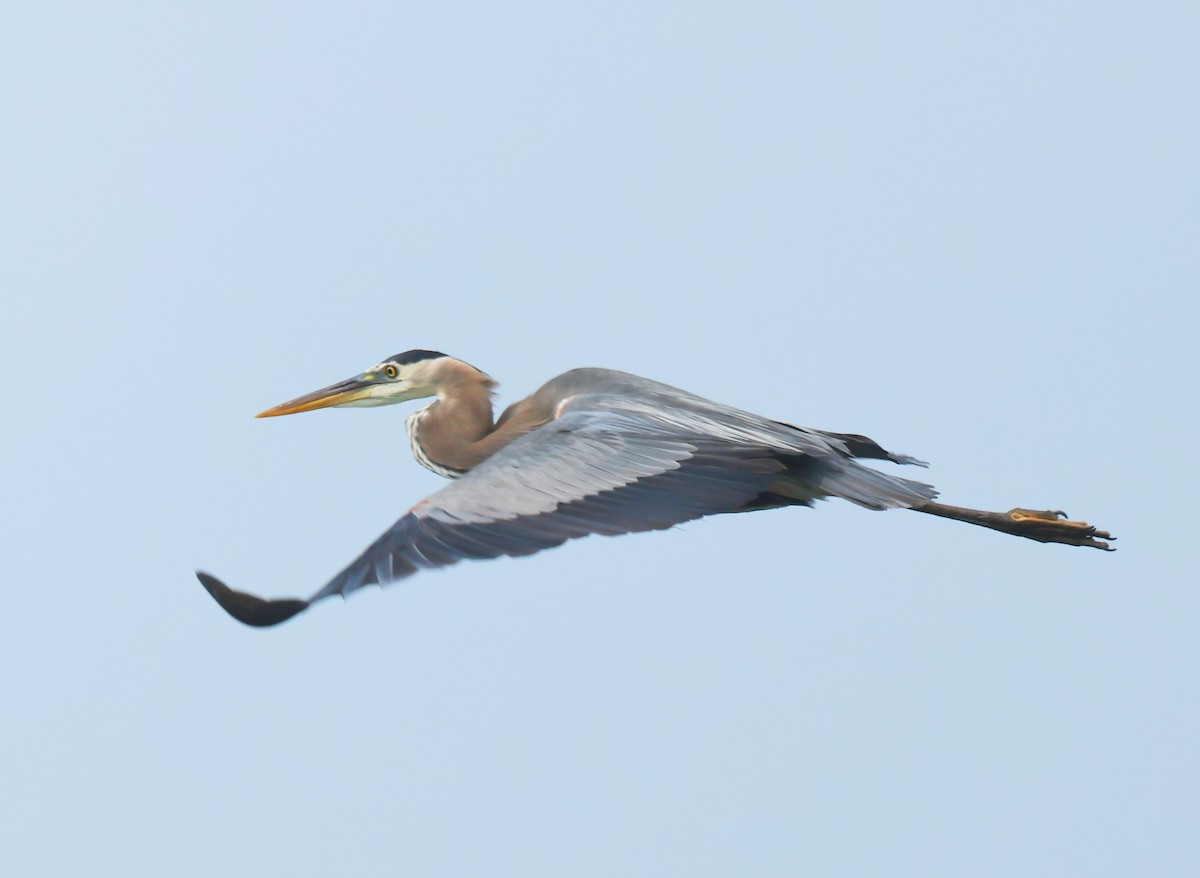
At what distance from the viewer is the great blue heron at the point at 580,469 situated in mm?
5969

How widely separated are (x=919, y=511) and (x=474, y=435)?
2.15 meters

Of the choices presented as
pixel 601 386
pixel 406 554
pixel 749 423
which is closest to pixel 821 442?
pixel 749 423

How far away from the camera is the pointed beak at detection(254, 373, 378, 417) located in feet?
27.2

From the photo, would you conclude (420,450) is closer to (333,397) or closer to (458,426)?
(458,426)

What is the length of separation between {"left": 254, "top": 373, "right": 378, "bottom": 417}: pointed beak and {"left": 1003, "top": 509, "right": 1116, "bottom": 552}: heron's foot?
3.25m

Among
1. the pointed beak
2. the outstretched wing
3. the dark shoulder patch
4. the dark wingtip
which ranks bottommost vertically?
the dark wingtip

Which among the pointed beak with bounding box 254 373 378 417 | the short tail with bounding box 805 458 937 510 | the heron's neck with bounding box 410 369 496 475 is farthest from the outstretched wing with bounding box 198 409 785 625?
the pointed beak with bounding box 254 373 378 417

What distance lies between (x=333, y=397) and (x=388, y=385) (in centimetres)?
30

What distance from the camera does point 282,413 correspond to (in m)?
8.31

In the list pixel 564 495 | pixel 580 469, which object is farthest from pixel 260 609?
pixel 580 469

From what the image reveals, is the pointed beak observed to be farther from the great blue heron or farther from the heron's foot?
Answer: the heron's foot

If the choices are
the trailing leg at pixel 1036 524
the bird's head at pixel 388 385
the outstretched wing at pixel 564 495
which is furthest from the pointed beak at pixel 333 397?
the trailing leg at pixel 1036 524

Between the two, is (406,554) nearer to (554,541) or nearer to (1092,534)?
(554,541)

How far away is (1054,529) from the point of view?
25.1ft
